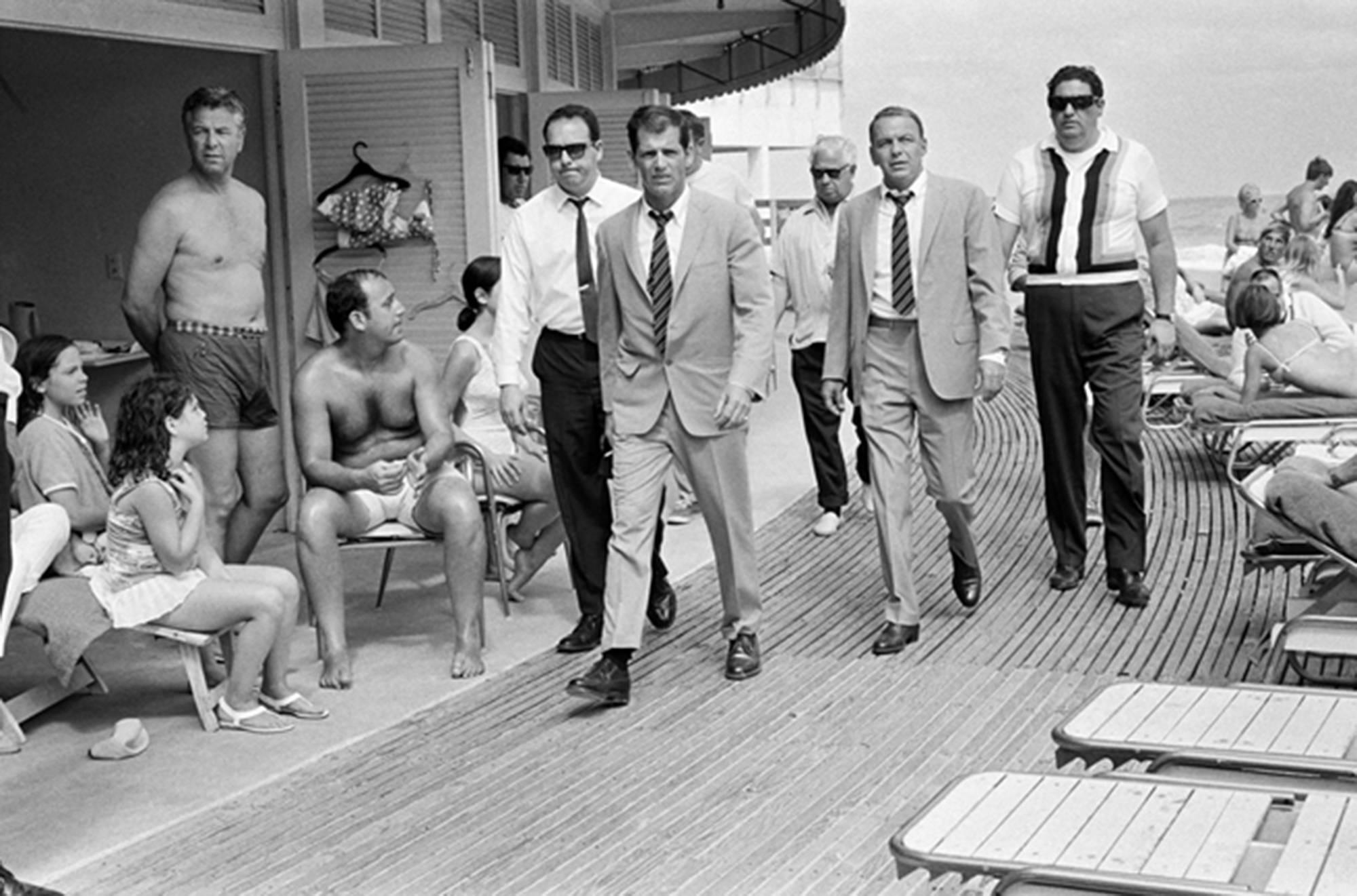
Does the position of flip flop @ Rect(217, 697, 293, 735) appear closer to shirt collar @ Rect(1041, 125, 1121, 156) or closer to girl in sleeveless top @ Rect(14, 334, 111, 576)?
girl in sleeveless top @ Rect(14, 334, 111, 576)

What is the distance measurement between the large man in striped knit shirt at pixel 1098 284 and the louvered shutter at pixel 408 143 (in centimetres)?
226

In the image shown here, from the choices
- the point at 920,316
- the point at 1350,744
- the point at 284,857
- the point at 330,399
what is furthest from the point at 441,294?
the point at 1350,744

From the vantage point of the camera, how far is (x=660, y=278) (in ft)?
18.5

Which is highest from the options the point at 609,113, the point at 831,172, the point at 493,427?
the point at 609,113

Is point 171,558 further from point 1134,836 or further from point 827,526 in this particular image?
point 827,526

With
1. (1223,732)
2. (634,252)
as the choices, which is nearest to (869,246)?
(634,252)

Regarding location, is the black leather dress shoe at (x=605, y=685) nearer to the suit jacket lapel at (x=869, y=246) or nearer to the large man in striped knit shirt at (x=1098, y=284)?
the suit jacket lapel at (x=869, y=246)

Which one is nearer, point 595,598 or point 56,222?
point 595,598

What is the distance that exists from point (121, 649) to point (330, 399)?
1.21 meters

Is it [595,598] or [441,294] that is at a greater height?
[441,294]

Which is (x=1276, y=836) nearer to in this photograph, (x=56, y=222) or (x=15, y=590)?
(x=15, y=590)

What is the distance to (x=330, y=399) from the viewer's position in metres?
5.84

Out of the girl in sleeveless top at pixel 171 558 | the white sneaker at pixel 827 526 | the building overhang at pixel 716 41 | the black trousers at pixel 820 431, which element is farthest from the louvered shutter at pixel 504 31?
the girl in sleeveless top at pixel 171 558

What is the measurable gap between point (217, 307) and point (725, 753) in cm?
238
